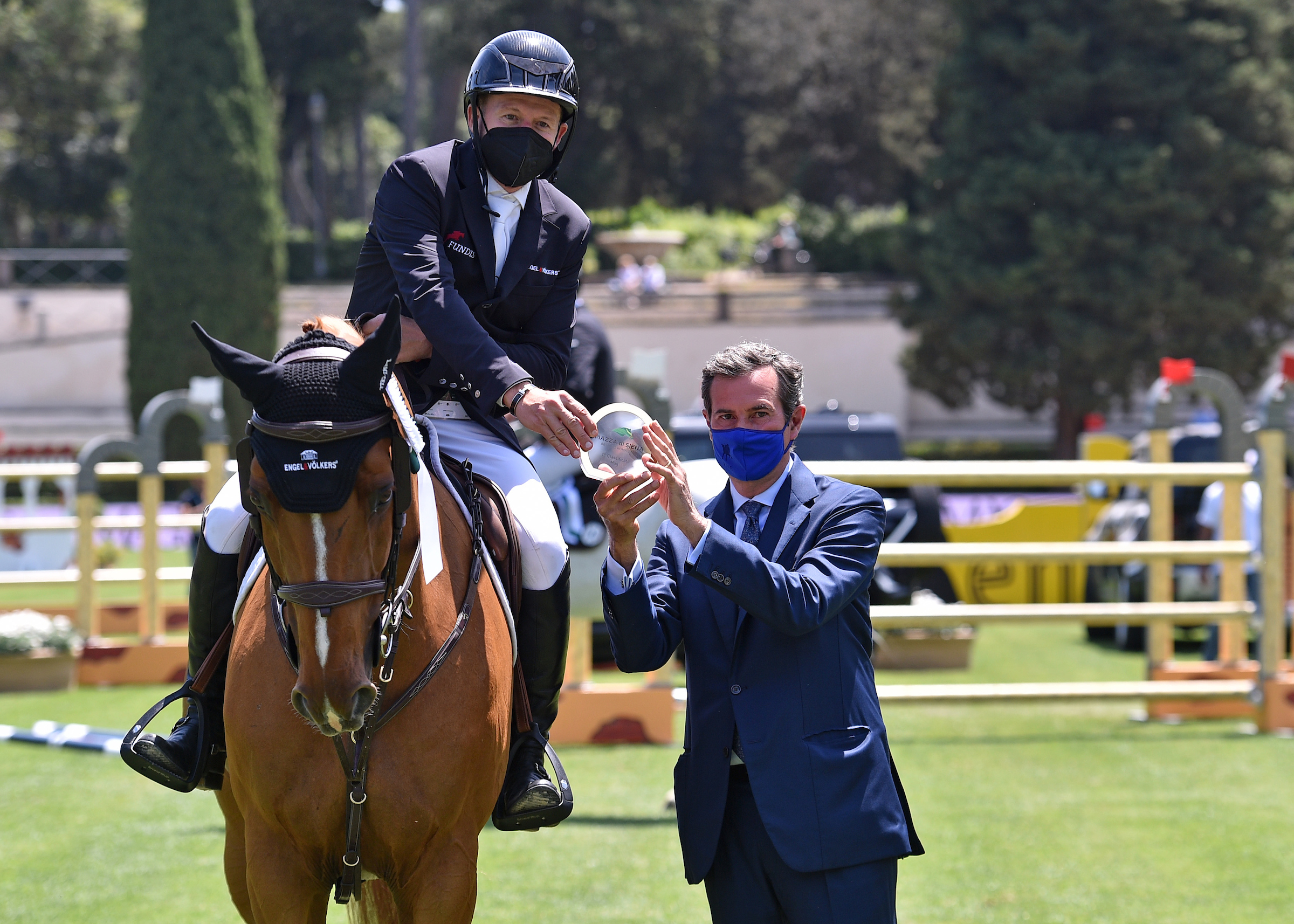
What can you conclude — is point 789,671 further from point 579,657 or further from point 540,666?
point 579,657

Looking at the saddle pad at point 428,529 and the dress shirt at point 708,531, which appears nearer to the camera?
the dress shirt at point 708,531

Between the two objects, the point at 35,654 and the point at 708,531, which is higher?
the point at 708,531

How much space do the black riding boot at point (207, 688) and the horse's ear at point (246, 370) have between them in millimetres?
990

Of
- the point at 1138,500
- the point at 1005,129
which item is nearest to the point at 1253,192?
the point at 1005,129

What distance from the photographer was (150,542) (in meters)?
10.3

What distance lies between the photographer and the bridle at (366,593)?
9.39 feet

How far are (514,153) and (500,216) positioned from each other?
19cm

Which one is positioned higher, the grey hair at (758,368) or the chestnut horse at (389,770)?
the grey hair at (758,368)

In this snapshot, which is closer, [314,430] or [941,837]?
[314,430]

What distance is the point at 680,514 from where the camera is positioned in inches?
119

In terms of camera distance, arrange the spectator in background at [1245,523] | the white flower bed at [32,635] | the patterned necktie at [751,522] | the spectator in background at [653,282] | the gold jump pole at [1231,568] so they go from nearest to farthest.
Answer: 1. the patterned necktie at [751,522]
2. the spectator in background at [1245,523]
3. the gold jump pole at [1231,568]
4. the white flower bed at [32,635]
5. the spectator in background at [653,282]

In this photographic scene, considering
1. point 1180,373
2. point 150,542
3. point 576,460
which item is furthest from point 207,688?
point 1180,373

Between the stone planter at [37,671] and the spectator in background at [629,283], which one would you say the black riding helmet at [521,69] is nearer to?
the stone planter at [37,671]

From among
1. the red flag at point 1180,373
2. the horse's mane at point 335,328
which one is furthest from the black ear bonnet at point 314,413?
the red flag at point 1180,373
